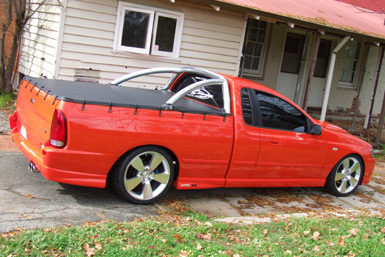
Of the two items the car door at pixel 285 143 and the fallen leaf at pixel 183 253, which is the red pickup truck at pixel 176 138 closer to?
the car door at pixel 285 143

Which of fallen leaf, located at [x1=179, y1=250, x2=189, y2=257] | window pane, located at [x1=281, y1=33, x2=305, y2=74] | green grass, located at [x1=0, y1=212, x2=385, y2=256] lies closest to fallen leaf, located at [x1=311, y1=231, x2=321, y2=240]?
green grass, located at [x1=0, y1=212, x2=385, y2=256]

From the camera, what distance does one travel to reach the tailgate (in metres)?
4.62

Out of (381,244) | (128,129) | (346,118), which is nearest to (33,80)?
(128,129)

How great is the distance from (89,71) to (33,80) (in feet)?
12.0

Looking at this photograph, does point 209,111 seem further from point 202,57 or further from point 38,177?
point 202,57

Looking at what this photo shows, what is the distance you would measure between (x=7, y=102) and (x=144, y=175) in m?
6.11

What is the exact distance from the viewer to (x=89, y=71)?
29.7 feet

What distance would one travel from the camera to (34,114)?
502cm

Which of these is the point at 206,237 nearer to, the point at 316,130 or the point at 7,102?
the point at 316,130

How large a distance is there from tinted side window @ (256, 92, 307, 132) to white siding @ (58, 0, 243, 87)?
14.2 feet

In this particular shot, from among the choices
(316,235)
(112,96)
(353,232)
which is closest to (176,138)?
(112,96)

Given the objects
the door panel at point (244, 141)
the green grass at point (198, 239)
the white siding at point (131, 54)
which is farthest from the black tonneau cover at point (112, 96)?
the white siding at point (131, 54)

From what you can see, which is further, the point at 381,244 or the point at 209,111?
the point at 209,111

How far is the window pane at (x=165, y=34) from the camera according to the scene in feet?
31.3
